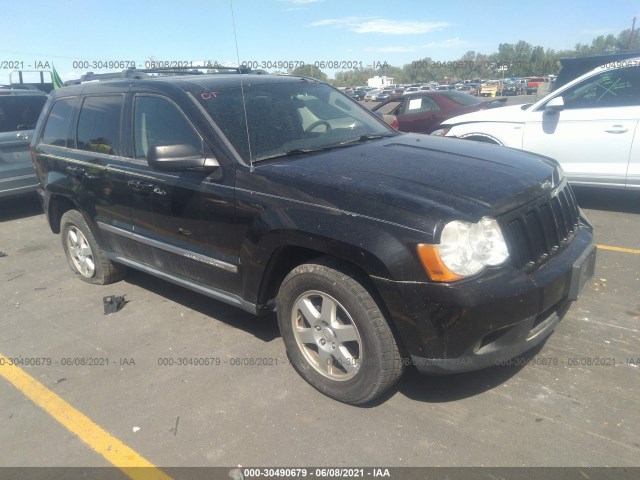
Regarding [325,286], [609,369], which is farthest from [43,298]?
[609,369]

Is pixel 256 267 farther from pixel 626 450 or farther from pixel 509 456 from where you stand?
pixel 626 450

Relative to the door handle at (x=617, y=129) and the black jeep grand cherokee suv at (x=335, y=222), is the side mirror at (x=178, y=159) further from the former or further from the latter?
the door handle at (x=617, y=129)

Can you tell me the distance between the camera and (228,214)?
10.8 feet

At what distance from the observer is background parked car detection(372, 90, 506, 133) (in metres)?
11.1

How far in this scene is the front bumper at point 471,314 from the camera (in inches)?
98.3

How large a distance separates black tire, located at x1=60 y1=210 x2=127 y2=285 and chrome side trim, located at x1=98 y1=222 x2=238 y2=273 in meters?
0.43

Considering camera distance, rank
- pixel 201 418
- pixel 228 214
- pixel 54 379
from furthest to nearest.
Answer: pixel 54 379, pixel 228 214, pixel 201 418

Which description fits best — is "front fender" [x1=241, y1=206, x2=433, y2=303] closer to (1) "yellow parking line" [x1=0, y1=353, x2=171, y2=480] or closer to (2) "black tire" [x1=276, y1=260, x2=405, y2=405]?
(2) "black tire" [x1=276, y1=260, x2=405, y2=405]

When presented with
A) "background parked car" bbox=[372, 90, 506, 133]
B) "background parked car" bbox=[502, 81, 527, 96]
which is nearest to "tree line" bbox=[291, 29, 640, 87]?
"background parked car" bbox=[502, 81, 527, 96]

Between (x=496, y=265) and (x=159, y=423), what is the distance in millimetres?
2056

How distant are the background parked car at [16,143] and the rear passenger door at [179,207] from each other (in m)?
4.57

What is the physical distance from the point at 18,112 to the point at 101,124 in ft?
14.7

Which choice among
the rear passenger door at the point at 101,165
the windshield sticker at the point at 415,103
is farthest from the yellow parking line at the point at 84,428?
the windshield sticker at the point at 415,103

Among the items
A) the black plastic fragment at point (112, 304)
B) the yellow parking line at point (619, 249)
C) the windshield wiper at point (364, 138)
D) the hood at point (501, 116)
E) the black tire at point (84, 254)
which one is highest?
the windshield wiper at point (364, 138)
